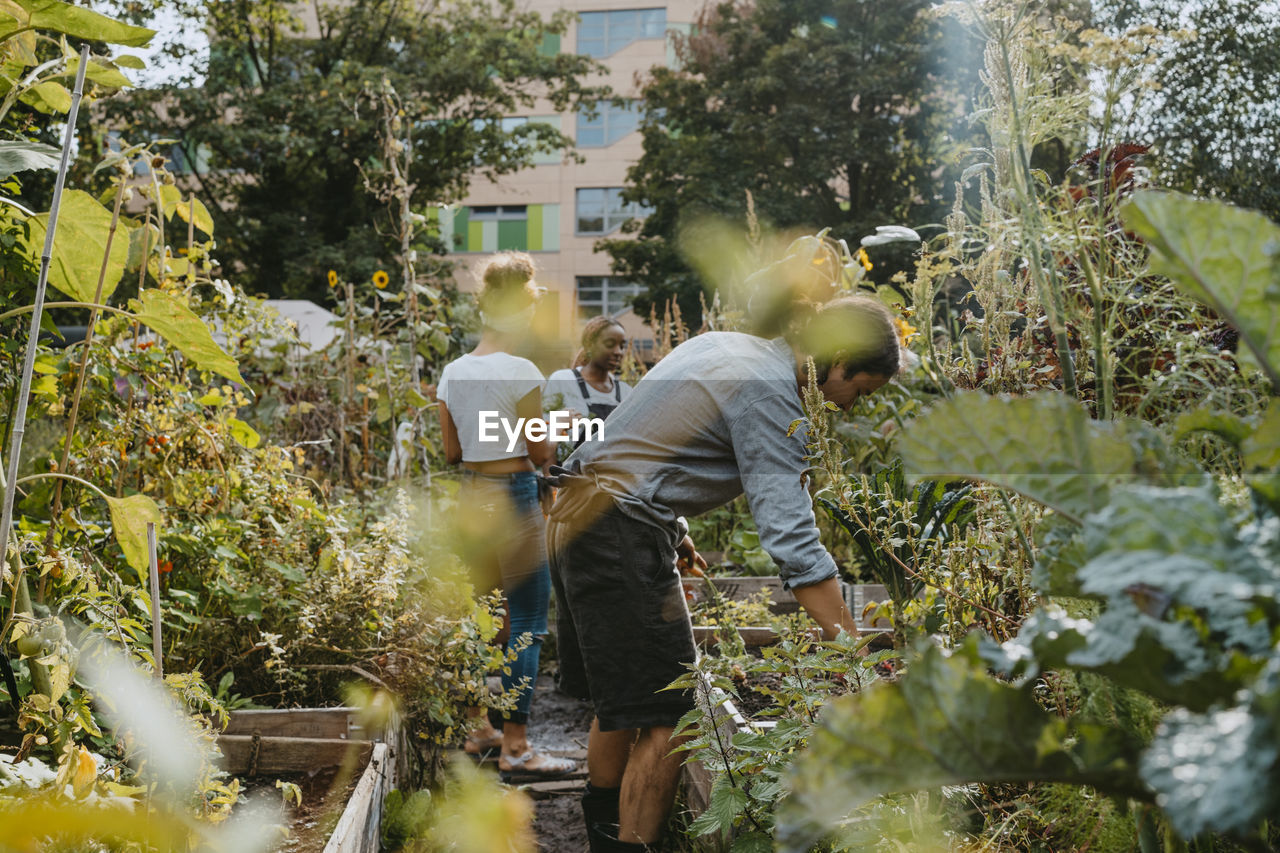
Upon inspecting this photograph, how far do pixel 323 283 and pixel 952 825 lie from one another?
1787 centimetres

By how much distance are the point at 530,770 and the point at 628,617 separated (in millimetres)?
1501

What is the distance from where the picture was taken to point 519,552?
136 inches

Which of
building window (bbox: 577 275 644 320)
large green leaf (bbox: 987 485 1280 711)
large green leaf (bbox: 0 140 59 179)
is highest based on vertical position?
building window (bbox: 577 275 644 320)

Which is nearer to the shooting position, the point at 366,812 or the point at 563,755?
the point at 366,812

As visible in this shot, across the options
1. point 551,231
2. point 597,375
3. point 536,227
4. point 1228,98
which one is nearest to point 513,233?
point 536,227

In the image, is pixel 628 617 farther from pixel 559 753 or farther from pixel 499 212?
pixel 499 212

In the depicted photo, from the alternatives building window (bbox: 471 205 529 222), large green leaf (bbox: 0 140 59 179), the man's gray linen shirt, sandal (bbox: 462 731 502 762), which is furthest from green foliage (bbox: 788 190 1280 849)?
building window (bbox: 471 205 529 222)

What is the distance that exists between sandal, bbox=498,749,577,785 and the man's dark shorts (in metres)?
1.26

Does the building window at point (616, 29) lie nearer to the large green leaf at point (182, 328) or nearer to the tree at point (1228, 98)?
the tree at point (1228, 98)

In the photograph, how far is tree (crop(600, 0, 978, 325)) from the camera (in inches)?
711

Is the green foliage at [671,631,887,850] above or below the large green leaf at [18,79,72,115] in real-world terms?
below

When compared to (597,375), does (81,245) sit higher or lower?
higher

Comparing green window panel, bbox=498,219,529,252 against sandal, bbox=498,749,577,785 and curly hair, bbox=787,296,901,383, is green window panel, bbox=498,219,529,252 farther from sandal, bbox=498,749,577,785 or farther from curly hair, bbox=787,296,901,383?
curly hair, bbox=787,296,901,383

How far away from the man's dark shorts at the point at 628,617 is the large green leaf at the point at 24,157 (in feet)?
4.25
